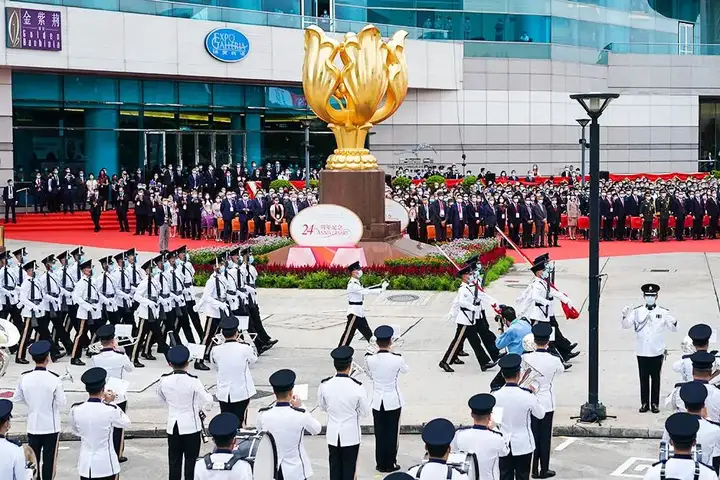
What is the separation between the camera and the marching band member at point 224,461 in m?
8.25

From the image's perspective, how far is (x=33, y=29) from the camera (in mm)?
40062

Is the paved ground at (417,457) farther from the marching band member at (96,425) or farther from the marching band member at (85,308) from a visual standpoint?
the marching band member at (85,308)

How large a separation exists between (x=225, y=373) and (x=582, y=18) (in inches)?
1906

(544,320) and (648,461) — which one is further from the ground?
(544,320)

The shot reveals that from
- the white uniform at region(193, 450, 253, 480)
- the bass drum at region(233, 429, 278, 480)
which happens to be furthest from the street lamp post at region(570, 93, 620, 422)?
the white uniform at region(193, 450, 253, 480)

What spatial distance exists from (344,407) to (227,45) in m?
36.4

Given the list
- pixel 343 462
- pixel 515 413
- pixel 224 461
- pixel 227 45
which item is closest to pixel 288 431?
pixel 343 462

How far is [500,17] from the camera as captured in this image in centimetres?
5547

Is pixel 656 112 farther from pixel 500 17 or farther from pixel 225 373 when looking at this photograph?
pixel 225 373

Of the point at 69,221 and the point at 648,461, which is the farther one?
Result: the point at 69,221

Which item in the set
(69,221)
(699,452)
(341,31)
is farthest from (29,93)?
(699,452)

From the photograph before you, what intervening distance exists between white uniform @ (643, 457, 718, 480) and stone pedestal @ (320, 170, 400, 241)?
20.3 m

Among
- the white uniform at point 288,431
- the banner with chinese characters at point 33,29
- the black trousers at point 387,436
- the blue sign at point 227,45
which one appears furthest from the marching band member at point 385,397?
the blue sign at point 227,45

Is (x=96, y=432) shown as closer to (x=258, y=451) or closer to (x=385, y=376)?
(x=258, y=451)
